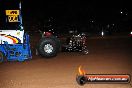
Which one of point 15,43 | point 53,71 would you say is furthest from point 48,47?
point 53,71

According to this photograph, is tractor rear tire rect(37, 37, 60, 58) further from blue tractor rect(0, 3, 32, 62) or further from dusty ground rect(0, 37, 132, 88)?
blue tractor rect(0, 3, 32, 62)

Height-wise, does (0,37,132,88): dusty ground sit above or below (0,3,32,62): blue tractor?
below

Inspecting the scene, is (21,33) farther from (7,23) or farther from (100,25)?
(100,25)

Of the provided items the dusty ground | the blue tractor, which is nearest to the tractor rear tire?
the dusty ground

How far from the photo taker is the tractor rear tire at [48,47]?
17312 millimetres

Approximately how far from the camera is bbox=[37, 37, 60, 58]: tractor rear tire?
56.8ft

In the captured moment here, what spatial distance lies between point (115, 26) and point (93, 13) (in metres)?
6.41

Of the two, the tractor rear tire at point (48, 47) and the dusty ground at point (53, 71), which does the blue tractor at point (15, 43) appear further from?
the tractor rear tire at point (48, 47)

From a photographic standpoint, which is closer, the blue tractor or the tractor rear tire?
the blue tractor

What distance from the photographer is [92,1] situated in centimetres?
7038

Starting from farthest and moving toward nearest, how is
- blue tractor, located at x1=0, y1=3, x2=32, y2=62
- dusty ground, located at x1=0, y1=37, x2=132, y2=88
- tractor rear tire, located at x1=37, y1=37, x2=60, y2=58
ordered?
tractor rear tire, located at x1=37, y1=37, x2=60, y2=58 → blue tractor, located at x1=0, y1=3, x2=32, y2=62 → dusty ground, located at x1=0, y1=37, x2=132, y2=88

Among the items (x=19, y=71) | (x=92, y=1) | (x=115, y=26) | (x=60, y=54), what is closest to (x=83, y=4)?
(x=92, y=1)

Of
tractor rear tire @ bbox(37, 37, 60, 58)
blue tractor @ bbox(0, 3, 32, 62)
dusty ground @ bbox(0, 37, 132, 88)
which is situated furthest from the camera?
tractor rear tire @ bbox(37, 37, 60, 58)

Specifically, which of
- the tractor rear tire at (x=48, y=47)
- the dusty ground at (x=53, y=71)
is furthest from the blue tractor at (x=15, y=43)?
the tractor rear tire at (x=48, y=47)
